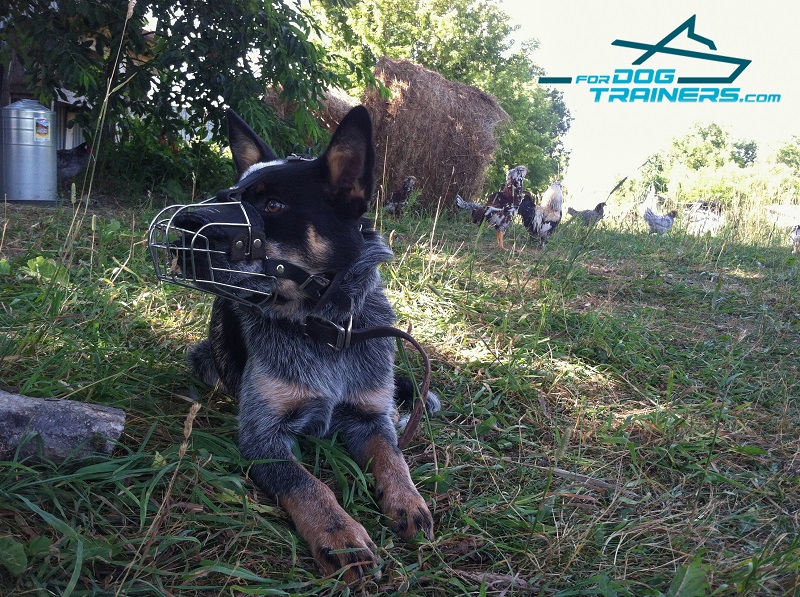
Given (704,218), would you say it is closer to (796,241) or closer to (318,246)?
(796,241)

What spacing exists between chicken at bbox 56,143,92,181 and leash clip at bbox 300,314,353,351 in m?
6.80

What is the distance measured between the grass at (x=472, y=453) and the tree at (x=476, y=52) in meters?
23.8

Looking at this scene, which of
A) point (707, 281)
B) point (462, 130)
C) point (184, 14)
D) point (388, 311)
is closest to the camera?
point (388, 311)

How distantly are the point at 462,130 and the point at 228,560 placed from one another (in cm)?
910

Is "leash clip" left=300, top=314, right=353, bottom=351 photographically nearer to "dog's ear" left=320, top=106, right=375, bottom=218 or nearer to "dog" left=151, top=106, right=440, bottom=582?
"dog" left=151, top=106, right=440, bottom=582

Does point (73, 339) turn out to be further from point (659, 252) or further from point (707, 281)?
point (659, 252)

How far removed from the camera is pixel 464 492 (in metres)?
2.25

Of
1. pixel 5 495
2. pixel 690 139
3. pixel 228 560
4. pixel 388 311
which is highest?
pixel 690 139

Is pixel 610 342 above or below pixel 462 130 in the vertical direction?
below

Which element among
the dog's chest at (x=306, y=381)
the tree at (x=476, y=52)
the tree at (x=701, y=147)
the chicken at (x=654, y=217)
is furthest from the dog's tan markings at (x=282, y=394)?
the tree at (x=701, y=147)

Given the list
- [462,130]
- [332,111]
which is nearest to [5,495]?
[332,111]

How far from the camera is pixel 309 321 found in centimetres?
233

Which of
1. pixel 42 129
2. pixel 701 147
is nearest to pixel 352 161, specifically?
pixel 42 129

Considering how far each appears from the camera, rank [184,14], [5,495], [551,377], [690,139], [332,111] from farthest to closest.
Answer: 1. [690,139]
2. [332,111]
3. [184,14]
4. [551,377]
5. [5,495]
